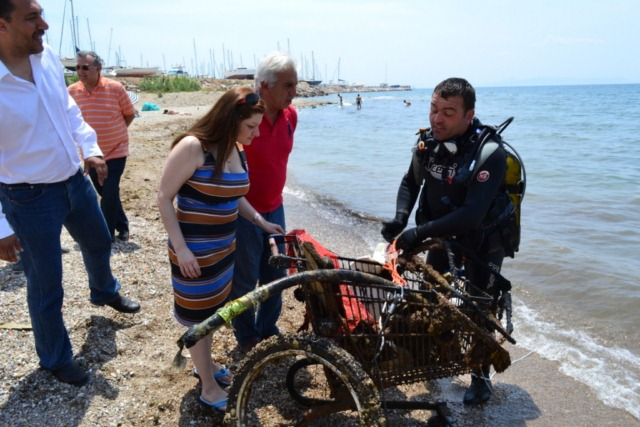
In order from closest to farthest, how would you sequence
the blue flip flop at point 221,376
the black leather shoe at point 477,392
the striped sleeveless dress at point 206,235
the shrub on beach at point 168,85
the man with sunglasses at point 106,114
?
the striped sleeveless dress at point 206,235 → the blue flip flop at point 221,376 → the black leather shoe at point 477,392 → the man with sunglasses at point 106,114 → the shrub on beach at point 168,85

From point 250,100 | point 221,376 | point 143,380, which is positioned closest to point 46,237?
point 143,380

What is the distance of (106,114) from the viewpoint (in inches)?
221

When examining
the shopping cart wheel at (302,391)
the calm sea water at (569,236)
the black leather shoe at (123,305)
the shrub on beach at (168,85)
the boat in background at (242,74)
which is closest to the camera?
the shopping cart wheel at (302,391)

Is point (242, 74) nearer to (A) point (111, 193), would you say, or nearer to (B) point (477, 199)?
(A) point (111, 193)

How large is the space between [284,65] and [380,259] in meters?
1.50

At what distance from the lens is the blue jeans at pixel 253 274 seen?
11.0 ft

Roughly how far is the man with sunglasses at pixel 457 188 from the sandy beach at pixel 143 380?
419mm

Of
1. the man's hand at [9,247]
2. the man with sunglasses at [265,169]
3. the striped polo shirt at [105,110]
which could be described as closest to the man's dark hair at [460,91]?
the man with sunglasses at [265,169]

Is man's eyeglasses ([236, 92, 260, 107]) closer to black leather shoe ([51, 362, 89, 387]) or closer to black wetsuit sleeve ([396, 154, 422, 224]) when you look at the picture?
black wetsuit sleeve ([396, 154, 422, 224])

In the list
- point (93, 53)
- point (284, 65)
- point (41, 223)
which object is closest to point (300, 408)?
point (41, 223)

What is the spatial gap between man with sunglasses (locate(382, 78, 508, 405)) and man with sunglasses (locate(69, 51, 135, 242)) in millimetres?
3759

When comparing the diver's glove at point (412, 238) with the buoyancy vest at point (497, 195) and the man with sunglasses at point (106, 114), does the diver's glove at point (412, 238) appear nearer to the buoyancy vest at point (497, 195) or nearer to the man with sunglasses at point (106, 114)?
the buoyancy vest at point (497, 195)

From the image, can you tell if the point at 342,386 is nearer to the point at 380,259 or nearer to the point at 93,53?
the point at 380,259

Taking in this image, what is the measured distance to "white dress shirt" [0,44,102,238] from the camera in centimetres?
274
